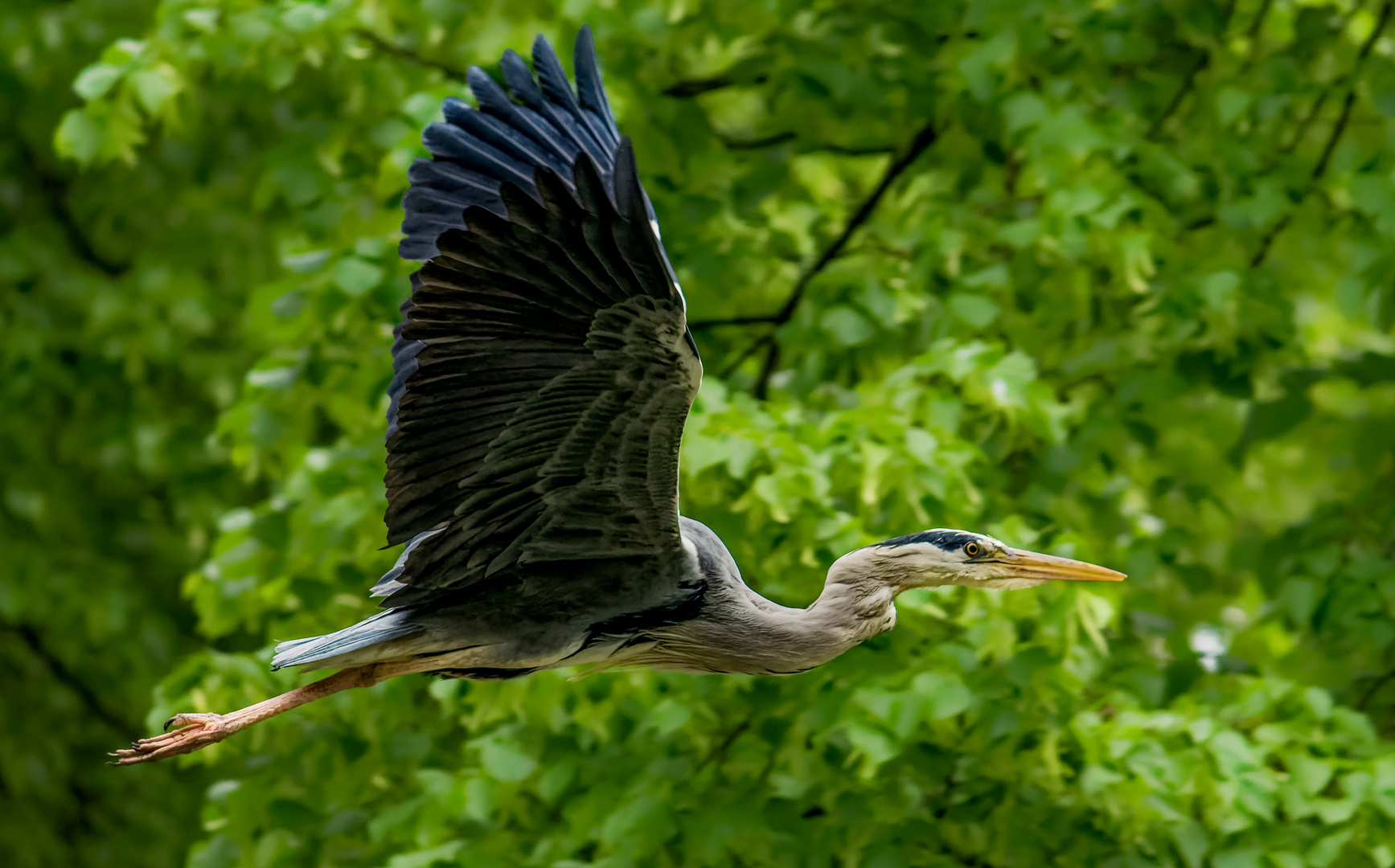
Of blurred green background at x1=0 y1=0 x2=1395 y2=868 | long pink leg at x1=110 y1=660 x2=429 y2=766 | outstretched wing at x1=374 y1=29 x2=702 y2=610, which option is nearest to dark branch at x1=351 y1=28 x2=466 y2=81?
blurred green background at x1=0 y1=0 x2=1395 y2=868

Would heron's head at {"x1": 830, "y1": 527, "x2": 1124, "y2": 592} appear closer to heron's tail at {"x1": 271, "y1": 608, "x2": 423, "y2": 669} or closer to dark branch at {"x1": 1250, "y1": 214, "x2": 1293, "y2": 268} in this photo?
heron's tail at {"x1": 271, "y1": 608, "x2": 423, "y2": 669}

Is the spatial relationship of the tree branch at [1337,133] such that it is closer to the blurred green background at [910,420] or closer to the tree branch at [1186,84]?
the blurred green background at [910,420]

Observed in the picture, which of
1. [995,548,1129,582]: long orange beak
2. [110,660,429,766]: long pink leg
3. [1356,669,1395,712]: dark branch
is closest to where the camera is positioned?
[110,660,429,766]: long pink leg

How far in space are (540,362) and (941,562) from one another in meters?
1.07

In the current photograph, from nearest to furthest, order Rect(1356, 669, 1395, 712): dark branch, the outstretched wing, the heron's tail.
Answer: the outstretched wing
the heron's tail
Rect(1356, 669, 1395, 712): dark branch

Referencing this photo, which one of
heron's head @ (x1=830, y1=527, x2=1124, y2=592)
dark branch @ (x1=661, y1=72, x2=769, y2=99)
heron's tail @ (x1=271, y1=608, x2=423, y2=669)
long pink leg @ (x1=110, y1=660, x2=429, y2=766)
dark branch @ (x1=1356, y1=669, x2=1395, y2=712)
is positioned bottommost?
dark branch @ (x1=1356, y1=669, x2=1395, y2=712)

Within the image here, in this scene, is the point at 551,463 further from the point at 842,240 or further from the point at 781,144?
the point at 781,144

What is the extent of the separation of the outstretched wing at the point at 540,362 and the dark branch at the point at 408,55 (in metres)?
2.53

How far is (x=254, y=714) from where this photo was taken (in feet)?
11.6

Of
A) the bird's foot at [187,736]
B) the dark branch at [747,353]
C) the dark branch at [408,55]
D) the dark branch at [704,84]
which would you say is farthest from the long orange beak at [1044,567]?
the dark branch at [408,55]

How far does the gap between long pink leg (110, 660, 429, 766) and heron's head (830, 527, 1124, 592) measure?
40.3 inches

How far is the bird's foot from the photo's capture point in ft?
11.2

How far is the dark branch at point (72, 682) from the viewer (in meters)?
8.22

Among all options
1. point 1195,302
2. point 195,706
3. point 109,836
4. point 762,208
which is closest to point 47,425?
point 109,836
